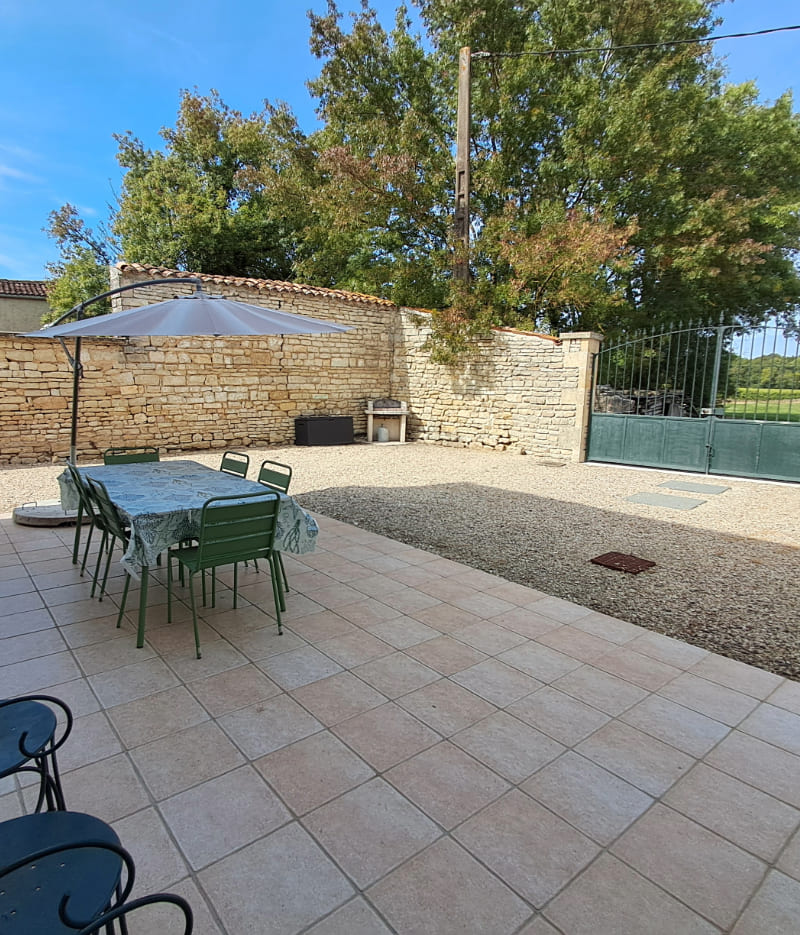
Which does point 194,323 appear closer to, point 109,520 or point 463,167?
point 109,520

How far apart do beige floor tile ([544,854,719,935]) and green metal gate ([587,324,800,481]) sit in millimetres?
7455

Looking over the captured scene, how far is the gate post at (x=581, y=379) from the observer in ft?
29.4

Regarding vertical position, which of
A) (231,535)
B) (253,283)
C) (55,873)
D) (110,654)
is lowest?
(110,654)

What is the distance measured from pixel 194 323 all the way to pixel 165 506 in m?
1.55

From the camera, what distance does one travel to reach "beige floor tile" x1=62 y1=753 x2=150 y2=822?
1.69 meters

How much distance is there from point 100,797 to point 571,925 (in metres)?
1.49

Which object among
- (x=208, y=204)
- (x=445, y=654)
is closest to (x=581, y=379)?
(x=445, y=654)

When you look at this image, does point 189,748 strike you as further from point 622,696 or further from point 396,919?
point 622,696

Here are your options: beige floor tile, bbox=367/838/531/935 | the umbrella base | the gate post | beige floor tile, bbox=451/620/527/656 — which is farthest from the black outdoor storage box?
beige floor tile, bbox=367/838/531/935

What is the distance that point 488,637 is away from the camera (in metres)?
2.96

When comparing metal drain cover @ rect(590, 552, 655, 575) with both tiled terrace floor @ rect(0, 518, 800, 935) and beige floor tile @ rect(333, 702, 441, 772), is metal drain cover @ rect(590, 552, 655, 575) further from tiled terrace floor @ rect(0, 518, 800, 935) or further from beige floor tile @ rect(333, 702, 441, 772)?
beige floor tile @ rect(333, 702, 441, 772)

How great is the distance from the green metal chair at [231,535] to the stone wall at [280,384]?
23.3 ft

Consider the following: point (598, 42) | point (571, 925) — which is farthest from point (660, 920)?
point (598, 42)

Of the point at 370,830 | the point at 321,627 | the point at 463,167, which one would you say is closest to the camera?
the point at 370,830
